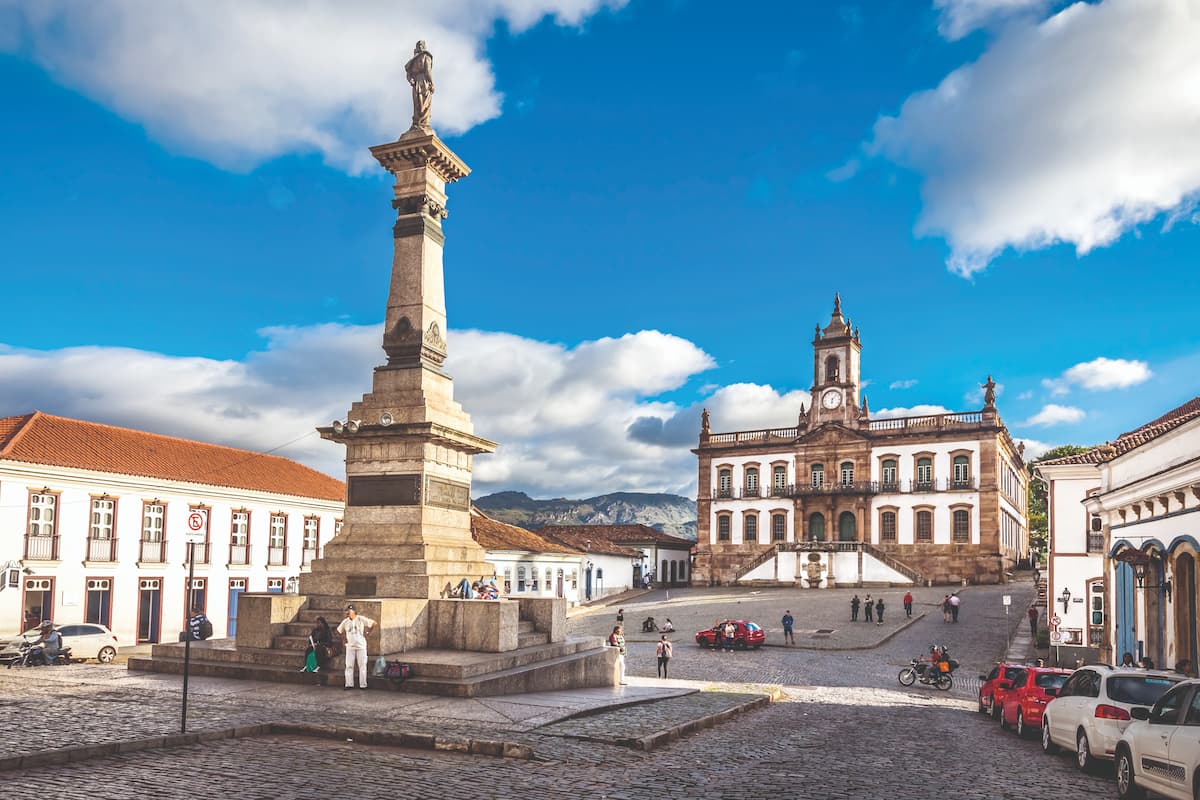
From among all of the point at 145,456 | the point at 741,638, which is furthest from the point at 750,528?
the point at 145,456

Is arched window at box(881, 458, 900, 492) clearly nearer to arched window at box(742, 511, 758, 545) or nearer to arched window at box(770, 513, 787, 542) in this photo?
arched window at box(770, 513, 787, 542)

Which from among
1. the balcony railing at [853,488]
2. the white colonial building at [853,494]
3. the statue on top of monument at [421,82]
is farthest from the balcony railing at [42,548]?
the balcony railing at [853,488]

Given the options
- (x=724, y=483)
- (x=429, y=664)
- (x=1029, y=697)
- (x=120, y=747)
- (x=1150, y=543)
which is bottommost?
(x=1029, y=697)

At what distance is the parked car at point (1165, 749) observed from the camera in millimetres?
8594

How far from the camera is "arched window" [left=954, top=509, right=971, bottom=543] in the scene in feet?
206

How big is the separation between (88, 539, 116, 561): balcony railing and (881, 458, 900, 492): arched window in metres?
47.3

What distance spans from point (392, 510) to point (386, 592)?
142cm

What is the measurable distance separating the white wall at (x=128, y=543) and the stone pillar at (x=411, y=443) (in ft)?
59.4

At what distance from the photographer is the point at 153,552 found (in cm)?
3519

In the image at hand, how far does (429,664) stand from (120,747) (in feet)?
17.5

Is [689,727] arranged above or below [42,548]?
below

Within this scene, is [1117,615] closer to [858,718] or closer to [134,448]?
[858,718]

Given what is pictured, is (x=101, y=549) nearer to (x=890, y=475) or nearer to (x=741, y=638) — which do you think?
(x=741, y=638)

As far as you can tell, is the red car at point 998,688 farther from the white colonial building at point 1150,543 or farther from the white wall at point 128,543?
the white wall at point 128,543
